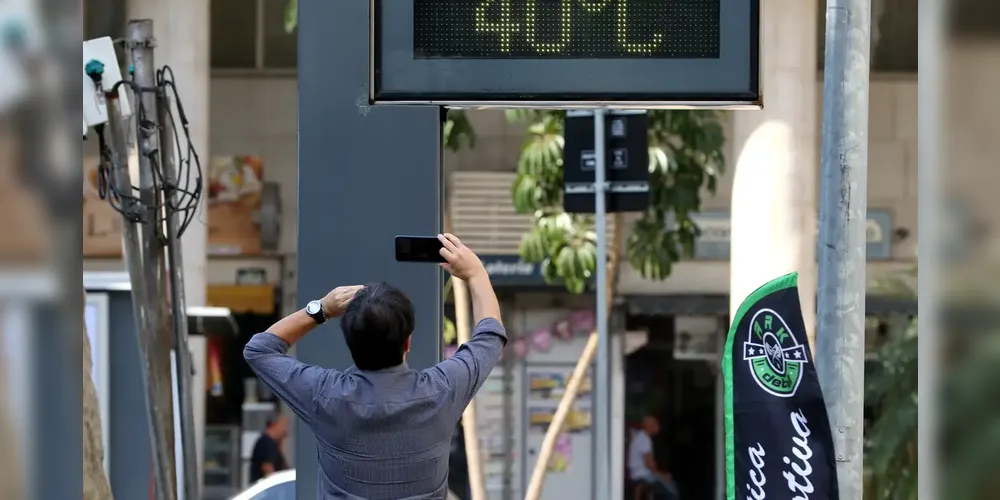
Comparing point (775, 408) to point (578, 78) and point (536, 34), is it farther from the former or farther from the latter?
point (536, 34)

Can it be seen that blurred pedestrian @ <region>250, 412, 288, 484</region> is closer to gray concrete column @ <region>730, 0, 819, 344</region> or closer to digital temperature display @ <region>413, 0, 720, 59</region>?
gray concrete column @ <region>730, 0, 819, 344</region>

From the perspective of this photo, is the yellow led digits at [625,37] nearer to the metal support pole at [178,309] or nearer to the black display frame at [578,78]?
the black display frame at [578,78]

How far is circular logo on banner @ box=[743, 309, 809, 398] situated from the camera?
15.2 ft

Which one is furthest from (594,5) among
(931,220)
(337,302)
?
(931,220)

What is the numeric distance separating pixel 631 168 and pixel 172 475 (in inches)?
160

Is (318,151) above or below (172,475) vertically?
above

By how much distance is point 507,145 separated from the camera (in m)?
16.0

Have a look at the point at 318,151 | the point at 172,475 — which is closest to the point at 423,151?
the point at 318,151

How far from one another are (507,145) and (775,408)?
11.6 m

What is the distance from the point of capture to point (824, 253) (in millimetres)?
5578

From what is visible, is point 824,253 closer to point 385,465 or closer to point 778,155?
point 385,465

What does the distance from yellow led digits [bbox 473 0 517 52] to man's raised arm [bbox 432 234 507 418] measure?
81 centimetres

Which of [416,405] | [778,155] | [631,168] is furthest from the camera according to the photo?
[778,155]

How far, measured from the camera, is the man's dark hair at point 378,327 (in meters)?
2.81
